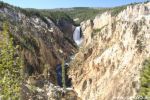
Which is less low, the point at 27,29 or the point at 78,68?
the point at 27,29

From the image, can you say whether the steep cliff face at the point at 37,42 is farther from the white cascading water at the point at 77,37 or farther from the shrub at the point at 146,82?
the shrub at the point at 146,82

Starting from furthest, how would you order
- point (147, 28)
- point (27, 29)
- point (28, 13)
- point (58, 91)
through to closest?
point (28, 13)
point (27, 29)
point (147, 28)
point (58, 91)

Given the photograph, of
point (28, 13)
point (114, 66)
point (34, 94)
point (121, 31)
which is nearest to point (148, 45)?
point (114, 66)

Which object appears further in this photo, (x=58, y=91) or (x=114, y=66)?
(x=114, y=66)

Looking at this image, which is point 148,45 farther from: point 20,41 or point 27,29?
point 27,29

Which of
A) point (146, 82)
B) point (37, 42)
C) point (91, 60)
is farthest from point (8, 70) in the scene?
point (37, 42)

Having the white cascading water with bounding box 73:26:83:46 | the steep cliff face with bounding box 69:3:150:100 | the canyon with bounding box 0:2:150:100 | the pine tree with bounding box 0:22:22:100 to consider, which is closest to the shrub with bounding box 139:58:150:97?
the pine tree with bounding box 0:22:22:100

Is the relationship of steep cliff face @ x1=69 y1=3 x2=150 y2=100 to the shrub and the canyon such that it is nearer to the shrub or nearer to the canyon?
the canyon

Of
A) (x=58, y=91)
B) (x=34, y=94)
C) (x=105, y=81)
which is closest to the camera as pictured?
(x=34, y=94)

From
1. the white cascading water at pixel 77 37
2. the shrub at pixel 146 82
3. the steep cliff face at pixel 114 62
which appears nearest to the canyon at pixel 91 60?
the steep cliff face at pixel 114 62
